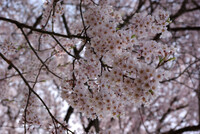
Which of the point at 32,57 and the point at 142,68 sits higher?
the point at 32,57

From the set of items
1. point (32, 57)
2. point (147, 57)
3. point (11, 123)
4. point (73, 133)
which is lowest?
point (73, 133)

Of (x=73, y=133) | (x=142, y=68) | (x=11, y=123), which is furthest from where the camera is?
(x=11, y=123)

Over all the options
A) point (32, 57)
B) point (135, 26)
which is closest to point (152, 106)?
point (32, 57)

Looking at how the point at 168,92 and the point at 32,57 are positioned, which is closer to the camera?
the point at 32,57

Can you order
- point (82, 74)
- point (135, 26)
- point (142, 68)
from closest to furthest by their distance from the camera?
point (142, 68) < point (82, 74) < point (135, 26)

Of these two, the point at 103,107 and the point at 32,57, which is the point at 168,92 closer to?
the point at 32,57

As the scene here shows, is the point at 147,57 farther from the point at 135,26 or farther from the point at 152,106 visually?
the point at 152,106
